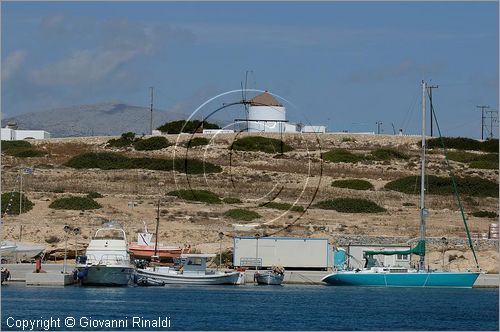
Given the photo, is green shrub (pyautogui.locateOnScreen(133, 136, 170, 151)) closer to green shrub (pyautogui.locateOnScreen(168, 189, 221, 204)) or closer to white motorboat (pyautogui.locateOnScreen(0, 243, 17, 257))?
green shrub (pyautogui.locateOnScreen(168, 189, 221, 204))

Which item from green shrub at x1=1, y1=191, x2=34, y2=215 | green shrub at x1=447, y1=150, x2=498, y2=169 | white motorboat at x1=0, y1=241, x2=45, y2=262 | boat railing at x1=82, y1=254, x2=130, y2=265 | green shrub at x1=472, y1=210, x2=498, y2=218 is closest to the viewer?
boat railing at x1=82, y1=254, x2=130, y2=265

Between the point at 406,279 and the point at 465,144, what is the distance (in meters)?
53.8

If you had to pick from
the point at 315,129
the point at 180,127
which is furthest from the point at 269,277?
the point at 315,129

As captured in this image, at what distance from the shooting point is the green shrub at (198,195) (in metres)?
80.1

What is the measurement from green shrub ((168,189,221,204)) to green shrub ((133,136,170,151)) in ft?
82.0

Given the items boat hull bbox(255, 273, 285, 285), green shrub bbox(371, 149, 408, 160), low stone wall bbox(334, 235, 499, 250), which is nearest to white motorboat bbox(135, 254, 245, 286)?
boat hull bbox(255, 273, 285, 285)

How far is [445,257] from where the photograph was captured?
67.9 m

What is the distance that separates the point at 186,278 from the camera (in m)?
60.3

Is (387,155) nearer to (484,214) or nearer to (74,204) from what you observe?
(484,214)

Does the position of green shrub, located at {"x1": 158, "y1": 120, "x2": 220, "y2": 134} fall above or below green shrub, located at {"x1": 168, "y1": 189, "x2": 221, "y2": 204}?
above

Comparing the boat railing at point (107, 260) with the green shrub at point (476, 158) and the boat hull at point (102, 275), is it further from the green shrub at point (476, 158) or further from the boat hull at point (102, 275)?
the green shrub at point (476, 158)

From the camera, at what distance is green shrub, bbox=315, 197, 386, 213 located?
79562mm

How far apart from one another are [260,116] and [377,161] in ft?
51.8

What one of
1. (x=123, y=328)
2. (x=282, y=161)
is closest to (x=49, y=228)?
(x=123, y=328)
